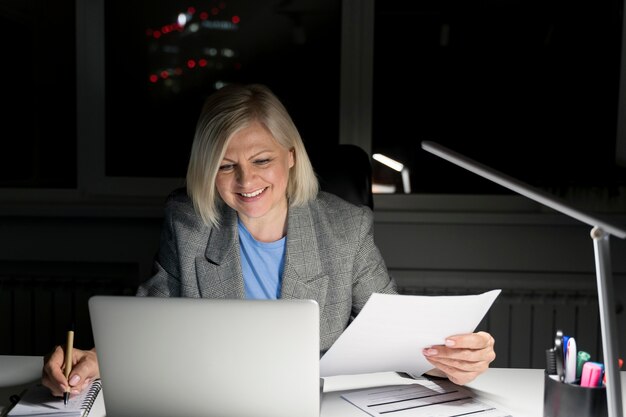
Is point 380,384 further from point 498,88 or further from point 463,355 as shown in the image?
point 498,88

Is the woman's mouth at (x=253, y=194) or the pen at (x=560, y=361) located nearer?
the pen at (x=560, y=361)

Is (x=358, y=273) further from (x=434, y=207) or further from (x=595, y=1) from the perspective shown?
(x=595, y=1)

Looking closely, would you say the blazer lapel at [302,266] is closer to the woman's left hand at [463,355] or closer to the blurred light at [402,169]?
the woman's left hand at [463,355]

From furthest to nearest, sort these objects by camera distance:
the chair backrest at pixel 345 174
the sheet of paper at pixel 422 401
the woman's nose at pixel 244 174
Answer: the chair backrest at pixel 345 174 → the woman's nose at pixel 244 174 → the sheet of paper at pixel 422 401

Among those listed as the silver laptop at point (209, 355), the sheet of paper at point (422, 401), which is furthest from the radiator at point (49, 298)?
the silver laptop at point (209, 355)

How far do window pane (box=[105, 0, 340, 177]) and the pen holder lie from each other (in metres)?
1.82

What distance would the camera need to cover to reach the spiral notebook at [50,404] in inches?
46.1

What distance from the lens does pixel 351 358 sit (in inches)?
48.8

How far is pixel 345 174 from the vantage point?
6.10ft

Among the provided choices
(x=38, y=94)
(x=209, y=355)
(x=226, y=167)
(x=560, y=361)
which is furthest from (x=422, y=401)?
(x=38, y=94)

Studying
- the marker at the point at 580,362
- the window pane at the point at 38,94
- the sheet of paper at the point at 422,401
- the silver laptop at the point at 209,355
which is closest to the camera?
the silver laptop at the point at 209,355

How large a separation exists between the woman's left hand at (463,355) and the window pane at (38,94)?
204cm

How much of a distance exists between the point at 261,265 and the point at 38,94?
64.3 inches

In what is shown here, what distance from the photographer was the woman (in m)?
1.61
